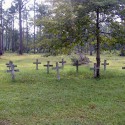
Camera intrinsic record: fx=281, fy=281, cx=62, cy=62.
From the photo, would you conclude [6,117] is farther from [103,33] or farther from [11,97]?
[103,33]

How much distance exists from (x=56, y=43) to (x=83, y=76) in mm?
2937

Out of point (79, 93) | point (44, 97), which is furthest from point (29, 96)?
point (79, 93)

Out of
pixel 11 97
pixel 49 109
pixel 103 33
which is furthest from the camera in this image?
pixel 103 33

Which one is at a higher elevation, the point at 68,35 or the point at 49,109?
the point at 68,35

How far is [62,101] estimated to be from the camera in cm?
1148

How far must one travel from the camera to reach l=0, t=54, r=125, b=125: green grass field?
899 cm

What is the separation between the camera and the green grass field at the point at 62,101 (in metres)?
8.99

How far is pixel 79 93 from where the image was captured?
1311cm

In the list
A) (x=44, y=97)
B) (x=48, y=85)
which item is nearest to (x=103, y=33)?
(x=48, y=85)

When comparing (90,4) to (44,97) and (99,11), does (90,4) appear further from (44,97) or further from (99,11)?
(44,97)

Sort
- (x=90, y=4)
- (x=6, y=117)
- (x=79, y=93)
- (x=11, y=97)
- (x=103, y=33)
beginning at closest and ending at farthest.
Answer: (x=6, y=117) → (x=11, y=97) → (x=79, y=93) → (x=90, y=4) → (x=103, y=33)

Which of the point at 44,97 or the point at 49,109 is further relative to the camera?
the point at 44,97

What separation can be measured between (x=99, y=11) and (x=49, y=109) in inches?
364

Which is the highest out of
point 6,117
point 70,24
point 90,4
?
point 90,4
